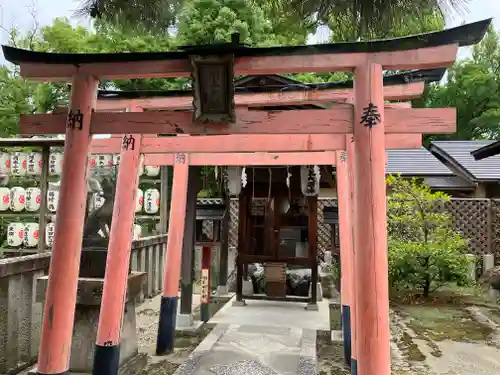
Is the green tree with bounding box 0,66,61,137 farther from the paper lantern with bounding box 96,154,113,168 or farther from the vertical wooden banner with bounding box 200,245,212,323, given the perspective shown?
the vertical wooden banner with bounding box 200,245,212,323

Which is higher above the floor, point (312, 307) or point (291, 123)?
point (291, 123)

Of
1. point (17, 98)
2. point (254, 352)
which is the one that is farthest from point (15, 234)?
point (17, 98)

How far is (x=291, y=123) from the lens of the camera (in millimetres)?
3447

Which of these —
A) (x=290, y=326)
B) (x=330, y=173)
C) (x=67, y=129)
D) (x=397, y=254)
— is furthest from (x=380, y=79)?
(x=397, y=254)

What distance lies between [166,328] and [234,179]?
3192 millimetres

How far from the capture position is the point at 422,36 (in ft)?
10.7

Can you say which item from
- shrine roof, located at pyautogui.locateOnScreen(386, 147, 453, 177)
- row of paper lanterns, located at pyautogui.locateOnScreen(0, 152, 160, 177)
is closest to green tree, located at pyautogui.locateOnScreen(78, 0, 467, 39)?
row of paper lanterns, located at pyautogui.locateOnScreen(0, 152, 160, 177)

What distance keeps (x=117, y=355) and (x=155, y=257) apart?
6.59 meters

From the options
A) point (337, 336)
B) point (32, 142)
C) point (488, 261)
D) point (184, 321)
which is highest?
point (32, 142)

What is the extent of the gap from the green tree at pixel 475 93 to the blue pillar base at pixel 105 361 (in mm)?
22080

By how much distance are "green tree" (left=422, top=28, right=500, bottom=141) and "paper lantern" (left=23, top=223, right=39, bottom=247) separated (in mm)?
20180

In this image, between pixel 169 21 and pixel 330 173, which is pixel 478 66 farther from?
pixel 169 21

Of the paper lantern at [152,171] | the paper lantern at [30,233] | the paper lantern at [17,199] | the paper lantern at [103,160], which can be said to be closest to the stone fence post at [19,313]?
the paper lantern at [30,233]

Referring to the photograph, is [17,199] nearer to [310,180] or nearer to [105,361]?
[310,180]
